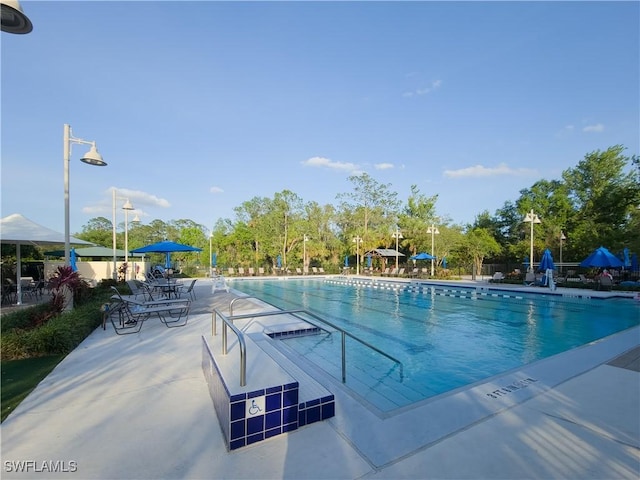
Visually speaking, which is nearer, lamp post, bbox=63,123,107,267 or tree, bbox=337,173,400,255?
lamp post, bbox=63,123,107,267

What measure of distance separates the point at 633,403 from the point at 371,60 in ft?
52.9

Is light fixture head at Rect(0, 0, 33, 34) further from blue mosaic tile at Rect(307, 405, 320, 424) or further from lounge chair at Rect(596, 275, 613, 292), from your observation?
lounge chair at Rect(596, 275, 613, 292)

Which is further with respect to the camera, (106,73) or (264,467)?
(106,73)

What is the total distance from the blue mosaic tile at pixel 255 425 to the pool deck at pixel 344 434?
0.37 feet

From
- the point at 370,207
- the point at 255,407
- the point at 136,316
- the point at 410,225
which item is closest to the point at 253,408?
the point at 255,407

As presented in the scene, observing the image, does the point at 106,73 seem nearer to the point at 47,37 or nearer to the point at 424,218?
the point at 47,37

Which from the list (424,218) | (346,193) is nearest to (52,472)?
(346,193)

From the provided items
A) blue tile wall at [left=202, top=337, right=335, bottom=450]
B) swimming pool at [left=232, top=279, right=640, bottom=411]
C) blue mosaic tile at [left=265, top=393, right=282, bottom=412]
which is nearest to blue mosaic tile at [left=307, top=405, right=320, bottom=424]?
blue tile wall at [left=202, top=337, right=335, bottom=450]

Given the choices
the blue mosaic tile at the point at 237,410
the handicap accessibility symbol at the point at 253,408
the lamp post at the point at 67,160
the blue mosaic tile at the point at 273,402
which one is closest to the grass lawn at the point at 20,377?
the blue mosaic tile at the point at 237,410

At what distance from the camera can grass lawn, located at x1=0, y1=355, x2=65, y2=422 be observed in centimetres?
326

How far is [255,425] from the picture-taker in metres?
2.54

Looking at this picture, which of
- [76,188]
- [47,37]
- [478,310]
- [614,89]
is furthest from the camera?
[76,188]

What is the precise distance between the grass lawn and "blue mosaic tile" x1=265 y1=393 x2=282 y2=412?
2.47 metres

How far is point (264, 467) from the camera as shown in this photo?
7.34 ft
